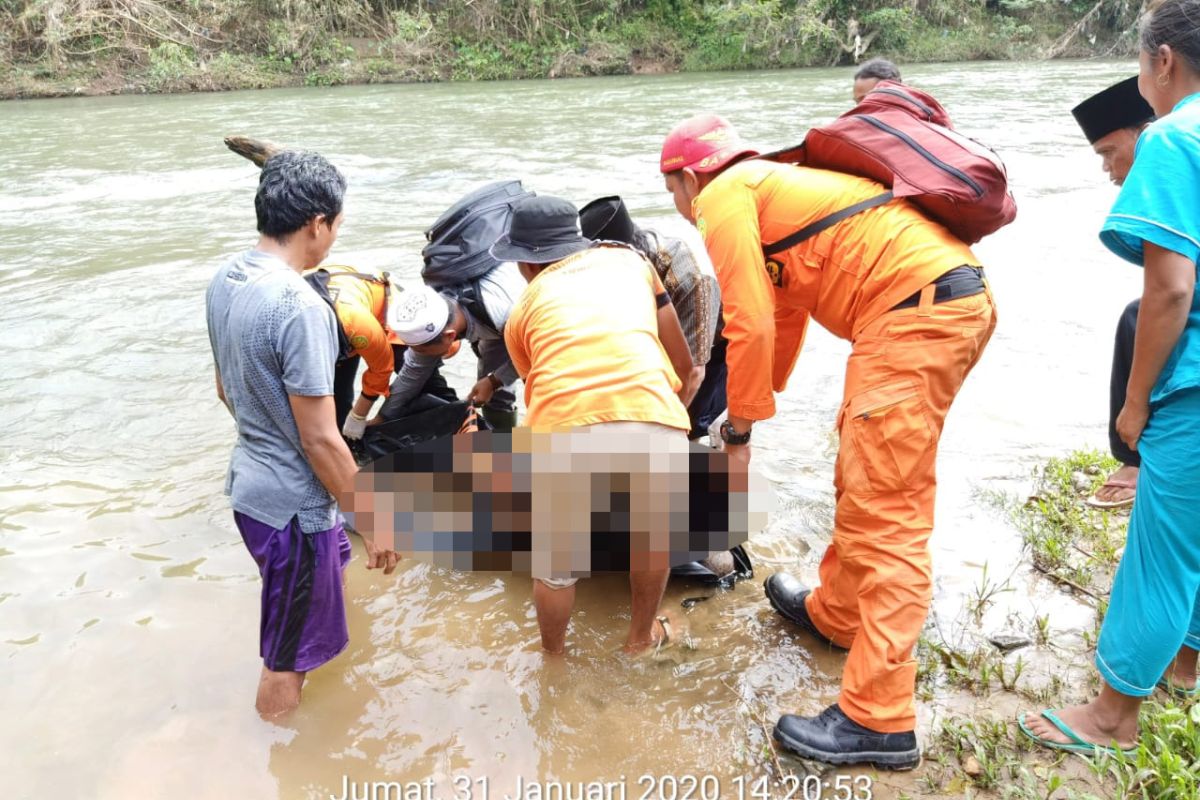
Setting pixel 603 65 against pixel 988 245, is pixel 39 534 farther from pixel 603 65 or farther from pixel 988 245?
pixel 603 65

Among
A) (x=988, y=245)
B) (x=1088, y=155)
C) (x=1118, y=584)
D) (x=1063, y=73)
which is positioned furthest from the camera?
(x=1063, y=73)

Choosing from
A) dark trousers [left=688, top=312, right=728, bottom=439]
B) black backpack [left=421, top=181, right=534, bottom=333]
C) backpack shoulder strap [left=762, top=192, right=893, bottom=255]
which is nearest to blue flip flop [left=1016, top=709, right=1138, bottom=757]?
backpack shoulder strap [left=762, top=192, right=893, bottom=255]

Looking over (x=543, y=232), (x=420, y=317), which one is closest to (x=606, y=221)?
(x=543, y=232)

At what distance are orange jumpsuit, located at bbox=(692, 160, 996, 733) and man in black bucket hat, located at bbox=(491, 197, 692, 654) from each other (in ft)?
0.91

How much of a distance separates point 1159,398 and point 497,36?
2647cm

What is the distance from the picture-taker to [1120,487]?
3521 mm

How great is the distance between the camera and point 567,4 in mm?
26094

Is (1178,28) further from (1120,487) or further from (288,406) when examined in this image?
(288,406)

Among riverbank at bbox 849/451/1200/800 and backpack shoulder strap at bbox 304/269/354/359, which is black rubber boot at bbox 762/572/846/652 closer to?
riverbank at bbox 849/451/1200/800

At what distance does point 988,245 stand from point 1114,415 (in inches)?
252

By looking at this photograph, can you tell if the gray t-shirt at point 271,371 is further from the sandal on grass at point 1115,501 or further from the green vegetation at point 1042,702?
the sandal on grass at point 1115,501

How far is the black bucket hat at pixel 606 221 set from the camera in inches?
138

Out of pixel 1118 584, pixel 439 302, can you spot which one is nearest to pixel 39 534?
pixel 439 302

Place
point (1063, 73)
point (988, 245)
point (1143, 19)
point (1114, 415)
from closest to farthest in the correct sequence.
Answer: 1. point (1143, 19)
2. point (1114, 415)
3. point (988, 245)
4. point (1063, 73)
